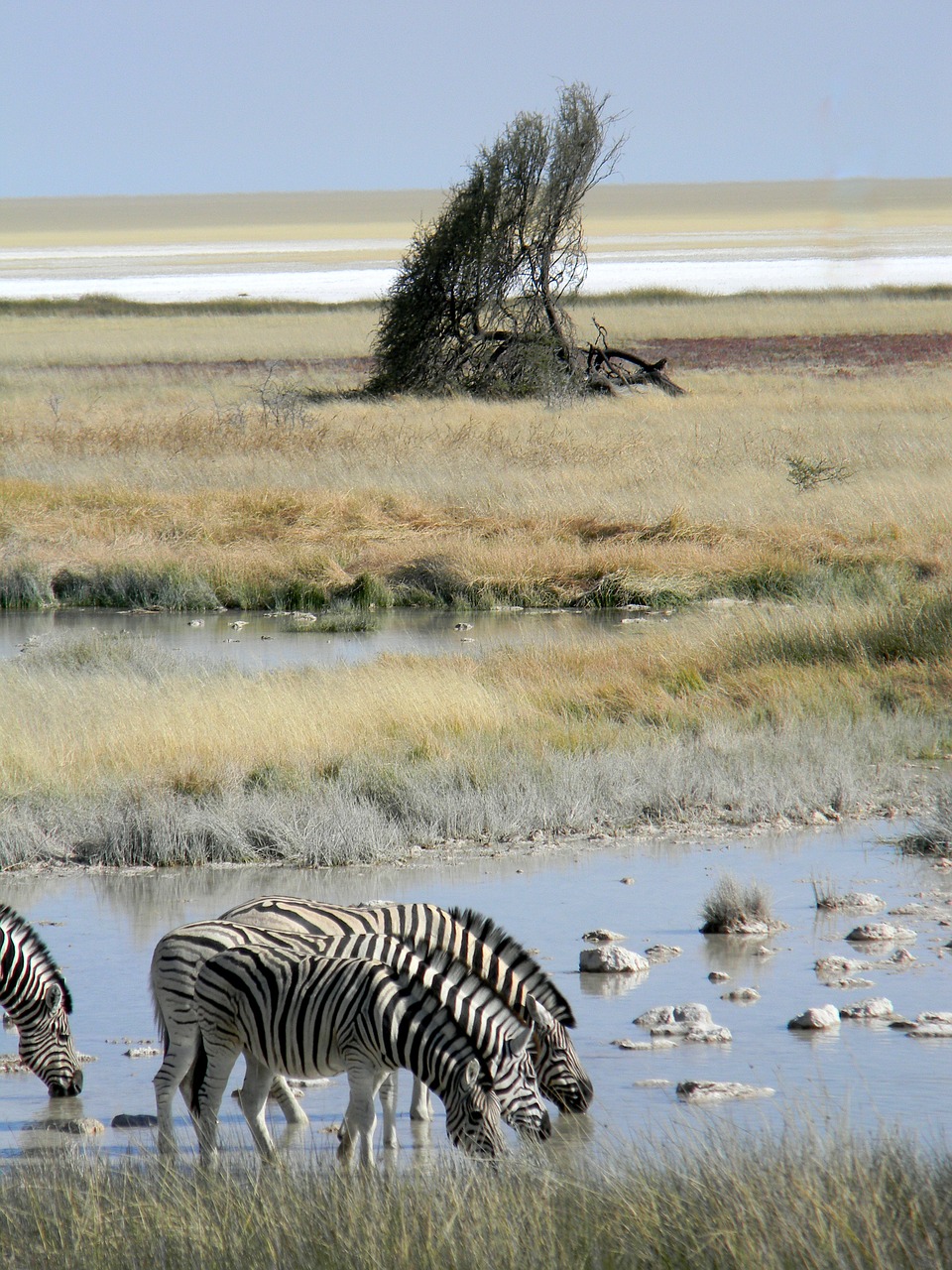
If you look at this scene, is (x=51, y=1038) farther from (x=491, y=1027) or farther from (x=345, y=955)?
(x=491, y=1027)

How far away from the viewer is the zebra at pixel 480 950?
212 inches

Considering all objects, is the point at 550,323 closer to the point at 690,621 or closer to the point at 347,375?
the point at 347,375

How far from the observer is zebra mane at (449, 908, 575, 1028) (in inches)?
212

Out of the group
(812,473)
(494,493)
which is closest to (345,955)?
(494,493)

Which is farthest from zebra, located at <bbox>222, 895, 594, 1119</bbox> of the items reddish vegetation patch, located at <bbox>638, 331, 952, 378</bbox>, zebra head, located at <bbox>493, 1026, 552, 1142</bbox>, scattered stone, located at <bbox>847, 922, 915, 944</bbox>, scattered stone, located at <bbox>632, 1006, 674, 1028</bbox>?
reddish vegetation patch, located at <bbox>638, 331, 952, 378</bbox>

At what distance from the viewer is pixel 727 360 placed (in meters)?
54.6

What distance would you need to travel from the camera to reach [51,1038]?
19.7 feet

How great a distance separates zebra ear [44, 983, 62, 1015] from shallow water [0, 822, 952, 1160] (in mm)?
360

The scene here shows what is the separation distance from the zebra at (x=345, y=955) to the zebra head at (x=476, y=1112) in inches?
2.7

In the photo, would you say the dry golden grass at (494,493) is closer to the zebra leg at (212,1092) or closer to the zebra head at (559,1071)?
the zebra head at (559,1071)

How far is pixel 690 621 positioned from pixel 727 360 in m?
38.3

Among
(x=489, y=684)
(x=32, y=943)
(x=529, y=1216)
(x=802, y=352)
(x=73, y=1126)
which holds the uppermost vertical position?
(x=802, y=352)

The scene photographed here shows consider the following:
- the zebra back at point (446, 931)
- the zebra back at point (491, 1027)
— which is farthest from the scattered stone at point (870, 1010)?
the zebra back at point (491, 1027)

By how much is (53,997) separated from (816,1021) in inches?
119
